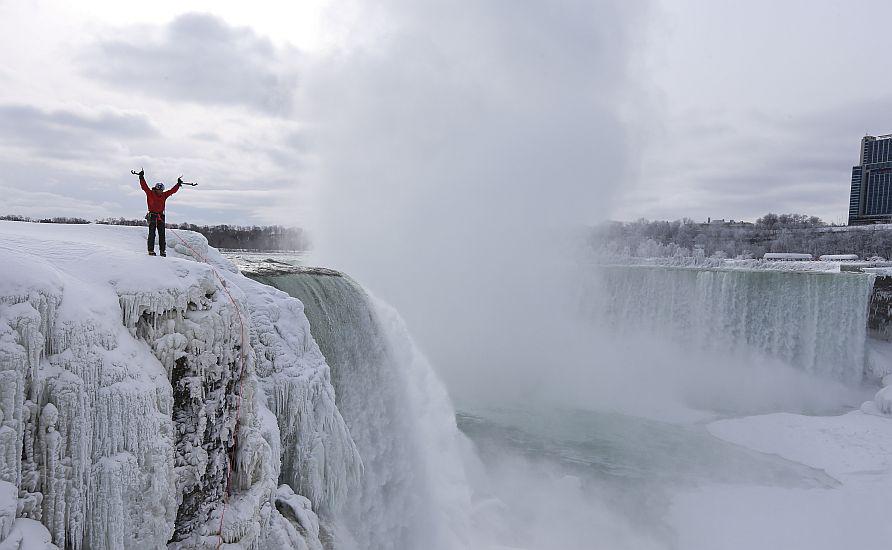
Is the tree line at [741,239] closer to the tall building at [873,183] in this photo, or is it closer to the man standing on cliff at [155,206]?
the tall building at [873,183]

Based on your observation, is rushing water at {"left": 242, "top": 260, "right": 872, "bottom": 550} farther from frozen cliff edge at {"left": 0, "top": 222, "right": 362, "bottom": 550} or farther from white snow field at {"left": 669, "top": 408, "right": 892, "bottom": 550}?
frozen cliff edge at {"left": 0, "top": 222, "right": 362, "bottom": 550}

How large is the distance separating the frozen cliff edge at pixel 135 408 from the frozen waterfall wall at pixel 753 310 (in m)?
19.1

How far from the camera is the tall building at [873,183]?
6481cm

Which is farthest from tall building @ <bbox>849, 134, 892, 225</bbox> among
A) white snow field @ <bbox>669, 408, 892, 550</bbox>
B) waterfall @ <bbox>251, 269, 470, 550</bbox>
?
waterfall @ <bbox>251, 269, 470, 550</bbox>

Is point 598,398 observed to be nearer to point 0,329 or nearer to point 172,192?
point 172,192

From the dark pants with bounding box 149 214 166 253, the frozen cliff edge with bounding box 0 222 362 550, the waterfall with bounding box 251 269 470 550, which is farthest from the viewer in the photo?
the waterfall with bounding box 251 269 470 550

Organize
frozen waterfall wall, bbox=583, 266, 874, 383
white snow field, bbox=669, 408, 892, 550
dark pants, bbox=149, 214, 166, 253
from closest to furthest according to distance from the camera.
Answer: dark pants, bbox=149, 214, 166, 253 < white snow field, bbox=669, 408, 892, 550 < frozen waterfall wall, bbox=583, 266, 874, 383

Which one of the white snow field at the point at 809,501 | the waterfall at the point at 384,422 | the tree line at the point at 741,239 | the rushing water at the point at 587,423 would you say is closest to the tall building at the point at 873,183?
the tree line at the point at 741,239

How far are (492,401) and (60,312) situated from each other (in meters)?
15.4

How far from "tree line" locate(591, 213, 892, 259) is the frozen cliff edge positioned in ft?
130

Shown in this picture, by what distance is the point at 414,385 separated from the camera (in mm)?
9508

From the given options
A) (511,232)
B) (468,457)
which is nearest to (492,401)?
(468,457)

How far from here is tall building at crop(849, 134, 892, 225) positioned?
6481cm

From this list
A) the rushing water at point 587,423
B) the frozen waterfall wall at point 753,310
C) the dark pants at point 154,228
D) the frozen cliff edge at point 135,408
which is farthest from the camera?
the frozen waterfall wall at point 753,310
